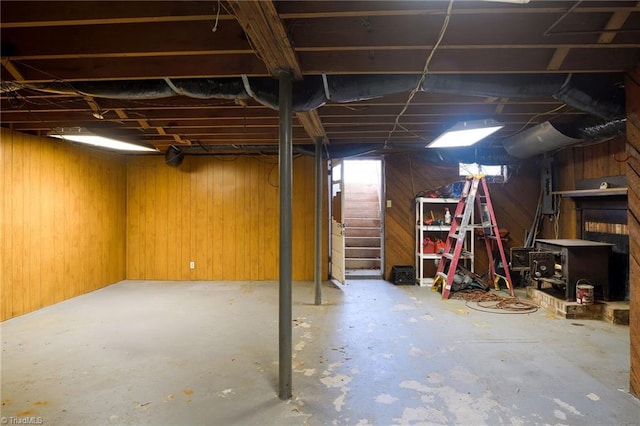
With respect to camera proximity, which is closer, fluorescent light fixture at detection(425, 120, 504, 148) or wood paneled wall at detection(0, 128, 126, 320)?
fluorescent light fixture at detection(425, 120, 504, 148)

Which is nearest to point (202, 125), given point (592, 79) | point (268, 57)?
point (268, 57)

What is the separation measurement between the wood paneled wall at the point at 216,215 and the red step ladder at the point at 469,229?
196 cm

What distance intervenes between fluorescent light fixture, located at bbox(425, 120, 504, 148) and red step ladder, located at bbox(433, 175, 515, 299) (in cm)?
78

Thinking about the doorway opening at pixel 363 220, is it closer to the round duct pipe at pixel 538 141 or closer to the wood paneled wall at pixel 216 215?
the wood paneled wall at pixel 216 215

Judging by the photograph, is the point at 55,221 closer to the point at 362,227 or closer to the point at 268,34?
the point at 268,34

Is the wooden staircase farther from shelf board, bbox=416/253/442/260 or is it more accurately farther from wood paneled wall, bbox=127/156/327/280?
shelf board, bbox=416/253/442/260

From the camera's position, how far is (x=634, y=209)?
2.28 meters

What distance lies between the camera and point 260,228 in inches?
227

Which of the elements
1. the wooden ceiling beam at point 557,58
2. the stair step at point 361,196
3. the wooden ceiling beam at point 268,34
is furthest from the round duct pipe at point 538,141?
the stair step at point 361,196

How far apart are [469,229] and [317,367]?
359 centimetres

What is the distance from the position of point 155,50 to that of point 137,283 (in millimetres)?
4426

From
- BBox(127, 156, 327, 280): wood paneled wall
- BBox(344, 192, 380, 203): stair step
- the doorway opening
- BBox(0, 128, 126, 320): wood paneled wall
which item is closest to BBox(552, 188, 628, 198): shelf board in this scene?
the doorway opening

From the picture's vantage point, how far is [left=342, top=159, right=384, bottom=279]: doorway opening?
21.2ft

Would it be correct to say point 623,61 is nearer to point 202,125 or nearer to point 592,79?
point 592,79
